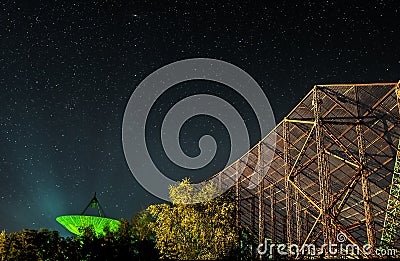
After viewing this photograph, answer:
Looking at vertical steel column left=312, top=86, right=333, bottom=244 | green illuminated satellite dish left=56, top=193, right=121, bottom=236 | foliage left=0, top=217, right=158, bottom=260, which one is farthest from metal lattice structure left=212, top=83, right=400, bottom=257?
green illuminated satellite dish left=56, top=193, right=121, bottom=236

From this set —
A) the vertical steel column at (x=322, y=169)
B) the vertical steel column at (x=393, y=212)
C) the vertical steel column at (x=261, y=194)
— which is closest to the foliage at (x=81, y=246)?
the vertical steel column at (x=261, y=194)

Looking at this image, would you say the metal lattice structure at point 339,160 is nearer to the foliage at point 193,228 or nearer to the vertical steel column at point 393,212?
the vertical steel column at point 393,212

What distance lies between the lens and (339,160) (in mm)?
24922

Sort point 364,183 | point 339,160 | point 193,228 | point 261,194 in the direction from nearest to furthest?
point 364,183 → point 193,228 → point 339,160 → point 261,194

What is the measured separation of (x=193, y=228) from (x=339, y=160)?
9219 millimetres

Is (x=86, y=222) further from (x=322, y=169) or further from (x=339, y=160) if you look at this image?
(x=339, y=160)

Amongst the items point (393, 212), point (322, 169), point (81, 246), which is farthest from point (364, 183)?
point (81, 246)

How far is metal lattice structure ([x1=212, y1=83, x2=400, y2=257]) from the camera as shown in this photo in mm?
20062

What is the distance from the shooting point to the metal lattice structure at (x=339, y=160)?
20.1 m

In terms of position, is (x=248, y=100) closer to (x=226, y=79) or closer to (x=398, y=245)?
(x=226, y=79)

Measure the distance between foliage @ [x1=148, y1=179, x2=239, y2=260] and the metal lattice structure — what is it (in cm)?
352

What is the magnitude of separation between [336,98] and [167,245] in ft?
37.8

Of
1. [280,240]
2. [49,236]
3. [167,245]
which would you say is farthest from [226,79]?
[280,240]

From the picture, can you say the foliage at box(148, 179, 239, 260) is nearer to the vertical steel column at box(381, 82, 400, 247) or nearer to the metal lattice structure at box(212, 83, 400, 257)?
the metal lattice structure at box(212, 83, 400, 257)
